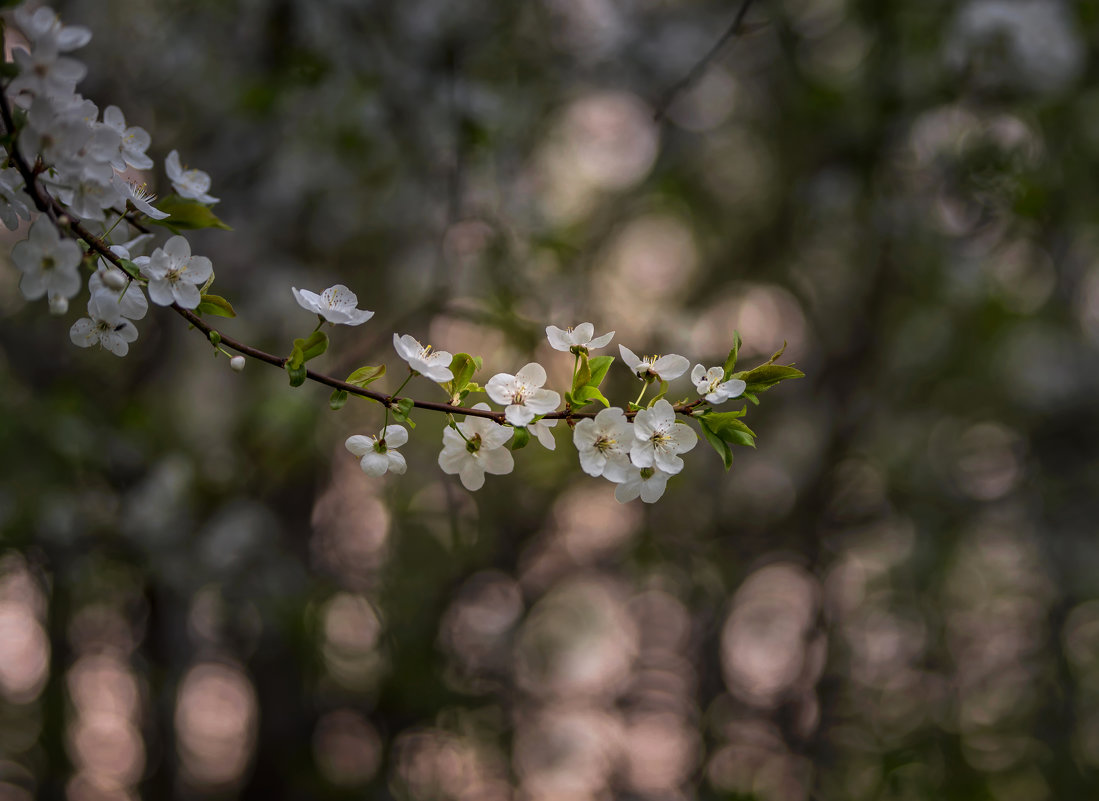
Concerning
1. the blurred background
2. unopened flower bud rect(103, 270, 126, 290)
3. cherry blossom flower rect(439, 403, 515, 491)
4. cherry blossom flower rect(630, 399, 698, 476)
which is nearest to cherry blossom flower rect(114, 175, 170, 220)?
unopened flower bud rect(103, 270, 126, 290)

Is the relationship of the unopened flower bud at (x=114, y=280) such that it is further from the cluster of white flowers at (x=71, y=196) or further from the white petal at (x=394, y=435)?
the white petal at (x=394, y=435)

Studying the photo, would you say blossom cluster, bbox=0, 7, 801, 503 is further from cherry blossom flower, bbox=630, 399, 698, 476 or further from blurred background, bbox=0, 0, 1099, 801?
blurred background, bbox=0, 0, 1099, 801

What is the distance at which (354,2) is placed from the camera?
114 inches

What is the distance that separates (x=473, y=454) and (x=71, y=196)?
0.62 meters

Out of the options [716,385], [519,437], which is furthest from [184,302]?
[716,385]

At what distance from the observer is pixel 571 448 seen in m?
3.73

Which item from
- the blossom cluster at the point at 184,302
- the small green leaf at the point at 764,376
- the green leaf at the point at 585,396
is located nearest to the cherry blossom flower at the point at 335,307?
the blossom cluster at the point at 184,302

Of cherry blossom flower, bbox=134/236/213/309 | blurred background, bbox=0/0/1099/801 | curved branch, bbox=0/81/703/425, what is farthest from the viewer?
blurred background, bbox=0/0/1099/801

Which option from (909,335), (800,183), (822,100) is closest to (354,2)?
(822,100)

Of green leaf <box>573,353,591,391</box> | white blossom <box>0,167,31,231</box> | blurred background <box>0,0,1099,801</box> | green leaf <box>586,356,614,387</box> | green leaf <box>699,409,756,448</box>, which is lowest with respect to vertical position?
green leaf <box>699,409,756,448</box>

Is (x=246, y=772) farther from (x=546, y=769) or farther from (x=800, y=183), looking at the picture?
(x=800, y=183)

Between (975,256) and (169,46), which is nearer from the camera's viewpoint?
(169,46)

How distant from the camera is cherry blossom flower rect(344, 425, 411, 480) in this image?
1.08m

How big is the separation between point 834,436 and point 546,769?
256 cm
